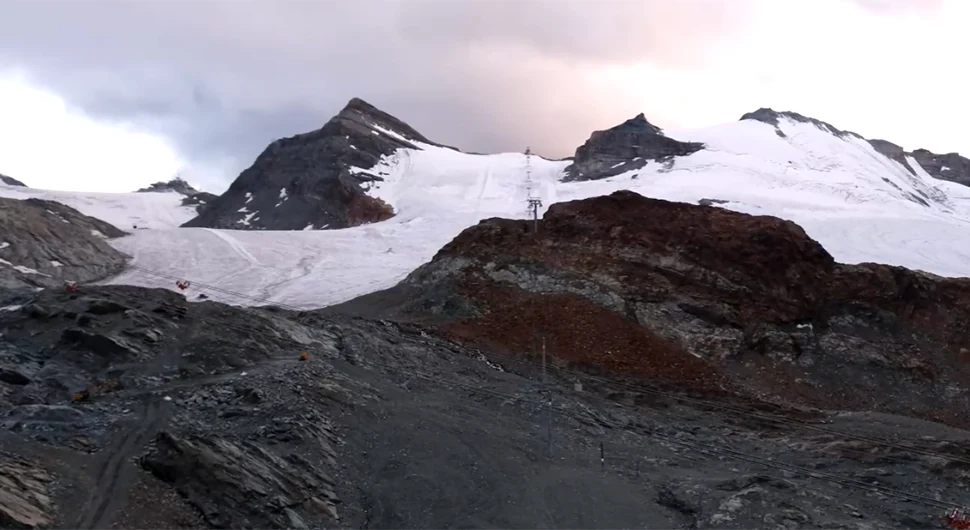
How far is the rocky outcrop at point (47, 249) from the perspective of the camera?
3959 cm

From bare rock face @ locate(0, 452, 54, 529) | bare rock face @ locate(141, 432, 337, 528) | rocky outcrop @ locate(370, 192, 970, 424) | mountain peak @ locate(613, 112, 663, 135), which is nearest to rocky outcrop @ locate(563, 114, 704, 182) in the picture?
mountain peak @ locate(613, 112, 663, 135)

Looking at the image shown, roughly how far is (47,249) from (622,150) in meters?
67.1

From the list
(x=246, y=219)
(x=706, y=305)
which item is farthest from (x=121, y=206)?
(x=706, y=305)

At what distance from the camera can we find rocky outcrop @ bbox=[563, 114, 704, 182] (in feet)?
297

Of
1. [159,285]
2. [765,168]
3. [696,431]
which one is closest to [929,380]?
[696,431]

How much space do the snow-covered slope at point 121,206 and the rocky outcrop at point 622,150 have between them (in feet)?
135

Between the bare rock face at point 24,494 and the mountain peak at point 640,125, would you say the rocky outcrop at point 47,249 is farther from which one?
the mountain peak at point 640,125

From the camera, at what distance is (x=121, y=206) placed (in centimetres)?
8312

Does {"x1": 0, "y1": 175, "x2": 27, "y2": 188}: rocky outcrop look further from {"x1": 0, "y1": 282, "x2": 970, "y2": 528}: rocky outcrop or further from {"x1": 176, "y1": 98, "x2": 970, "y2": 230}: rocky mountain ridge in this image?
{"x1": 0, "y1": 282, "x2": 970, "y2": 528}: rocky outcrop

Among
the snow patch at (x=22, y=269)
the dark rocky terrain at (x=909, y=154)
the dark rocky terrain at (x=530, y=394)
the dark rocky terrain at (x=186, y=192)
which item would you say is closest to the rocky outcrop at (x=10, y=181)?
the dark rocky terrain at (x=186, y=192)

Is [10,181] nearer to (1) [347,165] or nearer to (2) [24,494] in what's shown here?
(1) [347,165]

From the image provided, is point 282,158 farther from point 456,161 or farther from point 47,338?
point 47,338

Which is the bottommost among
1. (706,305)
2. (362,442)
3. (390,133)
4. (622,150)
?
(362,442)

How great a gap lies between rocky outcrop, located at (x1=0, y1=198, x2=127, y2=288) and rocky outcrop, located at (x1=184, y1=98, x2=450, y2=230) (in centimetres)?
2424
